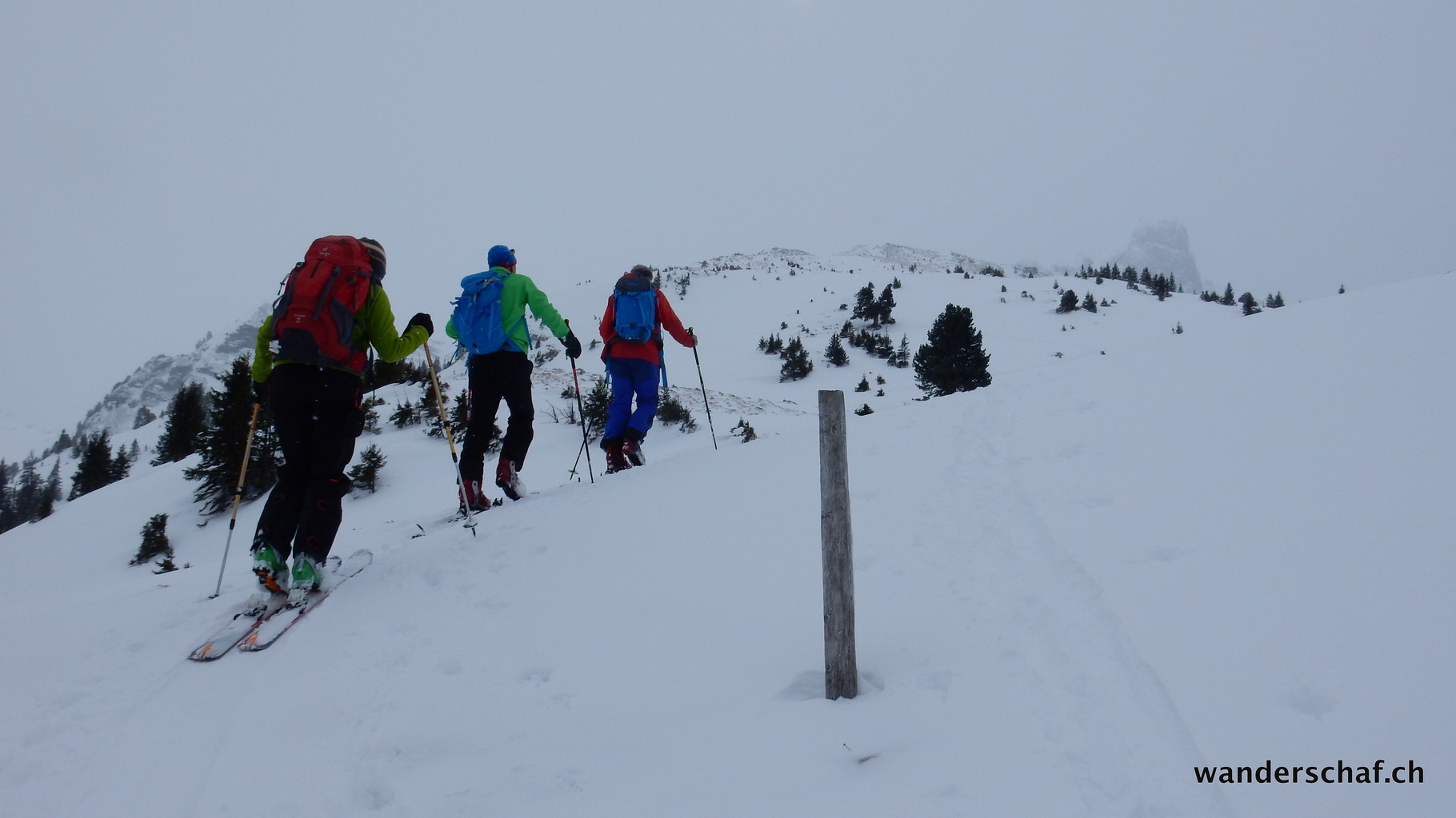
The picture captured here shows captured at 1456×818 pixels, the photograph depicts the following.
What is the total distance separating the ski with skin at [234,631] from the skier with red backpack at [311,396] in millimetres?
95

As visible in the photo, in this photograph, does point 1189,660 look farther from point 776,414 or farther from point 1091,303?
point 1091,303

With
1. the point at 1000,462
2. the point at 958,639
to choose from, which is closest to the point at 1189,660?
the point at 958,639

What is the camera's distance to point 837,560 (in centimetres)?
252

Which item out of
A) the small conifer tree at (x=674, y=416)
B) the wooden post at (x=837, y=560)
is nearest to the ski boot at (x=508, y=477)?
the wooden post at (x=837, y=560)

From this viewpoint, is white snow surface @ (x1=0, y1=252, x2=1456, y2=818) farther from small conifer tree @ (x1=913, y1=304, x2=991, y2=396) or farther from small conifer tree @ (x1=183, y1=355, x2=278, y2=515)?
small conifer tree @ (x1=913, y1=304, x2=991, y2=396)

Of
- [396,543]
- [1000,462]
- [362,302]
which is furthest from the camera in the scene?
[1000,462]

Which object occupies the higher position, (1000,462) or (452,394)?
(452,394)

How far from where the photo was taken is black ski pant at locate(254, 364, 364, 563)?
355 centimetres

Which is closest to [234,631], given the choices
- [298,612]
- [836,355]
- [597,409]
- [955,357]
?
[298,612]

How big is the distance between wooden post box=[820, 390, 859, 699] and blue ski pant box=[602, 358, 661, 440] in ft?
12.6

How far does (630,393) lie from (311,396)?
124 inches

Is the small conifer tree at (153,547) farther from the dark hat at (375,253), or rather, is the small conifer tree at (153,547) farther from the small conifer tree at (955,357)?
the small conifer tree at (955,357)

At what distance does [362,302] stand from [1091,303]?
67.8ft

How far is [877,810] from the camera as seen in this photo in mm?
1959
